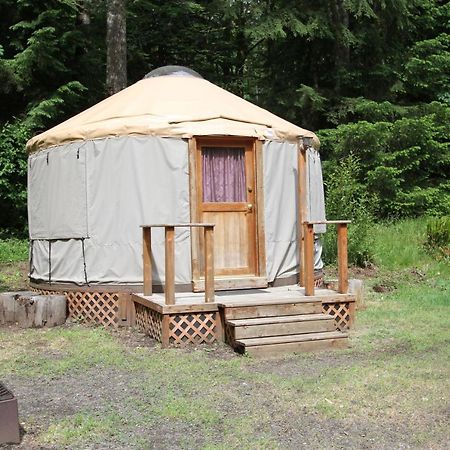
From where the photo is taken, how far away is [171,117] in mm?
6832

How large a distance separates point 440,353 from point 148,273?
9.29ft

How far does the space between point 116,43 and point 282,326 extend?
829 cm

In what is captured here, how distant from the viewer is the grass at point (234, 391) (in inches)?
135

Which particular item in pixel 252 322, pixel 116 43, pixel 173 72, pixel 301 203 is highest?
pixel 116 43

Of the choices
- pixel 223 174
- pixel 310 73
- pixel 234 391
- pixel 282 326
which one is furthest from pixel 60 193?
pixel 310 73

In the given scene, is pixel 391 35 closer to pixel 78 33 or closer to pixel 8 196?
pixel 78 33

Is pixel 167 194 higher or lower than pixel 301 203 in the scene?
higher

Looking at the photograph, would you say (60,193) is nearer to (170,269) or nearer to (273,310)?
(170,269)

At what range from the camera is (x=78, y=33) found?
1382 cm

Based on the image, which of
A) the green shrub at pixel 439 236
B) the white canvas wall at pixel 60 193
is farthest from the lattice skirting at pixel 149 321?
the green shrub at pixel 439 236

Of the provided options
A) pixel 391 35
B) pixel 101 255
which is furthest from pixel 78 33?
pixel 101 255

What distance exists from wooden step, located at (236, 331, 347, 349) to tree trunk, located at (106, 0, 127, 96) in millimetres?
8095

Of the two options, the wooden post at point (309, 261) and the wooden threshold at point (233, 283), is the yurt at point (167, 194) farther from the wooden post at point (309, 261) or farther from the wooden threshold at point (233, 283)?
the wooden post at point (309, 261)

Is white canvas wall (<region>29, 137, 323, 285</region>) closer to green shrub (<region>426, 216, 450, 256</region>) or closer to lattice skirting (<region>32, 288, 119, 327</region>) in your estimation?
lattice skirting (<region>32, 288, 119, 327</region>)
